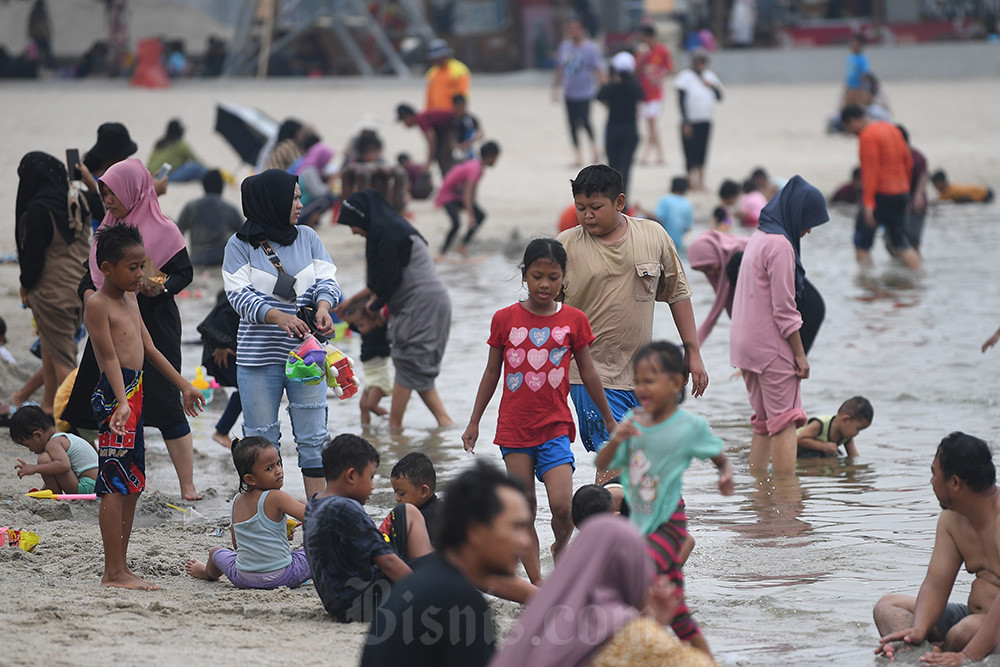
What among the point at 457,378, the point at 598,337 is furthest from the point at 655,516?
the point at 457,378

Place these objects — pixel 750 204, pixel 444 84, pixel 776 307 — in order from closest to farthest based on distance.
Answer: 1. pixel 776 307
2. pixel 750 204
3. pixel 444 84

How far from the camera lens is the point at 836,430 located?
26.2 ft

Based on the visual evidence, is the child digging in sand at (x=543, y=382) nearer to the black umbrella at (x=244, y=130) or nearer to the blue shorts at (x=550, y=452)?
the blue shorts at (x=550, y=452)

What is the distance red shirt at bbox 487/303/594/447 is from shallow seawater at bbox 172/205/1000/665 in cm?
34

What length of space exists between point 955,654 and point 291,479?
4.22 m

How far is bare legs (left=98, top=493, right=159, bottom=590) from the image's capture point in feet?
17.6

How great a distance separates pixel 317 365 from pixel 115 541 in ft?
3.87

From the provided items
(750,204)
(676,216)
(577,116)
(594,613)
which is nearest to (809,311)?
(594,613)

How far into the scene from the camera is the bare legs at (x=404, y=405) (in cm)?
879

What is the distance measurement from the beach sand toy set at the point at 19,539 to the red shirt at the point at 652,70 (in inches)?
726

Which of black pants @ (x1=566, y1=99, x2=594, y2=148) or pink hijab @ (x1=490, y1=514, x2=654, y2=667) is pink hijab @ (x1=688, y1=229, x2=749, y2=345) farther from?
black pants @ (x1=566, y1=99, x2=594, y2=148)

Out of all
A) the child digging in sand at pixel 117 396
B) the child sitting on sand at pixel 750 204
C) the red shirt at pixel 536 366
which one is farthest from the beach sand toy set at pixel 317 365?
the child sitting on sand at pixel 750 204

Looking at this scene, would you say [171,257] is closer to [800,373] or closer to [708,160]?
[800,373]

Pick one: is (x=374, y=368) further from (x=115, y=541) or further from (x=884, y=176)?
(x=884, y=176)
